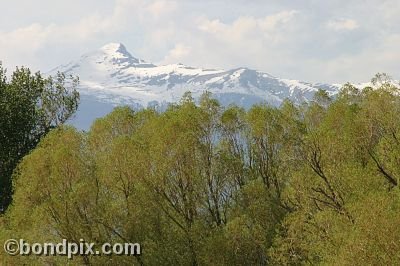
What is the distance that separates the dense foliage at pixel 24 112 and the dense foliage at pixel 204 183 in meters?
22.4

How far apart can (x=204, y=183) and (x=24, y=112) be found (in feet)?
127

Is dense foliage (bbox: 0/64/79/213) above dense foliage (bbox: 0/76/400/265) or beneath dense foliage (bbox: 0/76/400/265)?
above

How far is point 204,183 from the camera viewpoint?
2361 inches

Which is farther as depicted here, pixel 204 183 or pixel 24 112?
pixel 24 112

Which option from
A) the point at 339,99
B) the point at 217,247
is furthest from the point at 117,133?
the point at 339,99

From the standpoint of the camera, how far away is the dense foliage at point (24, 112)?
79.6 m

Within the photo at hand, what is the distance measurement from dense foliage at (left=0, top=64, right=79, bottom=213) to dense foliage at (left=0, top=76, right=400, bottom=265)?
22.4 meters

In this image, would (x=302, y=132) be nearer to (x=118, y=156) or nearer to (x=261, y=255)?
(x=261, y=255)

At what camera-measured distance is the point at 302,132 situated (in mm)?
65688

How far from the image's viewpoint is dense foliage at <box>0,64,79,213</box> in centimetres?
7962

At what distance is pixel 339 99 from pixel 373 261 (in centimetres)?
5149

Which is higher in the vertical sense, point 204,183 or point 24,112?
point 24,112

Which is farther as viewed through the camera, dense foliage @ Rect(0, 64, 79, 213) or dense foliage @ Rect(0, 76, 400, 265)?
dense foliage @ Rect(0, 64, 79, 213)

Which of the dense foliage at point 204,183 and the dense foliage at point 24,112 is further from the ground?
the dense foliage at point 24,112
